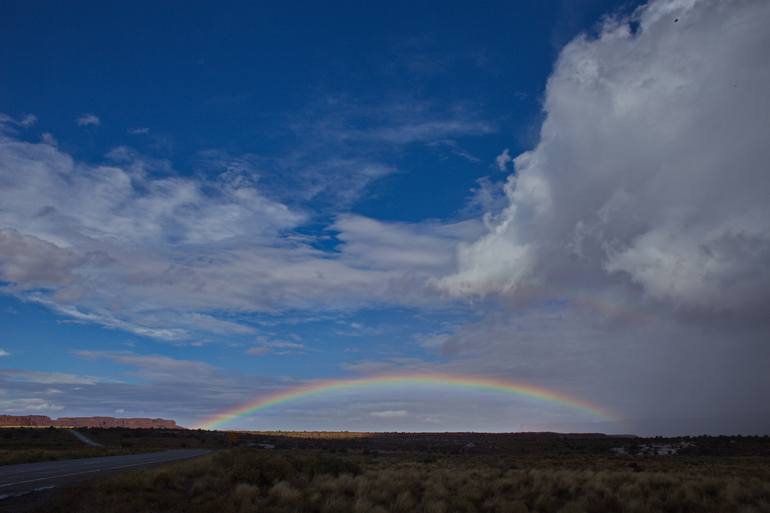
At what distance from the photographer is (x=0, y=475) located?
981 inches

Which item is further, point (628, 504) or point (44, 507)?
point (628, 504)

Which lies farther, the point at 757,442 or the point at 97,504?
the point at 757,442

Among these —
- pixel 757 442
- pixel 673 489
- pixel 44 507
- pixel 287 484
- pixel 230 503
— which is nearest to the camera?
pixel 44 507

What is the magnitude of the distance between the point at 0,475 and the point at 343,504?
17423 mm

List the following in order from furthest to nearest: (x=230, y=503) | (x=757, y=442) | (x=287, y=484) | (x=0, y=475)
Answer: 1. (x=757, y=442)
2. (x=0, y=475)
3. (x=287, y=484)
4. (x=230, y=503)

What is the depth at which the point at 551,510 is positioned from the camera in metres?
19.0

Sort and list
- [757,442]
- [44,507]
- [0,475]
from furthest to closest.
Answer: [757,442] < [0,475] < [44,507]

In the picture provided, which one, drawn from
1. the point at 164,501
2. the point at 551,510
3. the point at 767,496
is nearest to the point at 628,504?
the point at 551,510

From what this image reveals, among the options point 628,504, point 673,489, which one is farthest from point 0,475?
point 673,489

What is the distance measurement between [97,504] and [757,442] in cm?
9648

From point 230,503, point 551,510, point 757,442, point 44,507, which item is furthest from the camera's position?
point 757,442

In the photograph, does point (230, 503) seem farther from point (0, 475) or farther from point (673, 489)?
point (673, 489)

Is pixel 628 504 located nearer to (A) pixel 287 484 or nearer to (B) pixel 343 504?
(B) pixel 343 504

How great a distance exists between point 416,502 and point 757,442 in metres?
87.2
